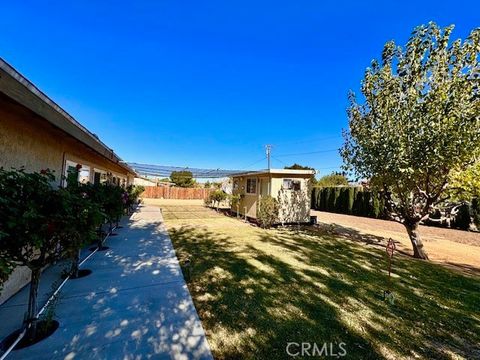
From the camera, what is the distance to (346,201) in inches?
794

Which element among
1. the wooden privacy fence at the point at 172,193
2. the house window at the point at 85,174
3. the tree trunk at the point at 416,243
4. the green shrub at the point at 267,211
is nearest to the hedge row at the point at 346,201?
the green shrub at the point at 267,211

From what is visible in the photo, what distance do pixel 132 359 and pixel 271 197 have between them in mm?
9582

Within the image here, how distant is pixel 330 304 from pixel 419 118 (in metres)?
5.27

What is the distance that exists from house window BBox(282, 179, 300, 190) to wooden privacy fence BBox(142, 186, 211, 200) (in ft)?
63.8

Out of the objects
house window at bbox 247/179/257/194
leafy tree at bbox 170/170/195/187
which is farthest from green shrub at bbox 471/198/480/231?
leafy tree at bbox 170/170/195/187

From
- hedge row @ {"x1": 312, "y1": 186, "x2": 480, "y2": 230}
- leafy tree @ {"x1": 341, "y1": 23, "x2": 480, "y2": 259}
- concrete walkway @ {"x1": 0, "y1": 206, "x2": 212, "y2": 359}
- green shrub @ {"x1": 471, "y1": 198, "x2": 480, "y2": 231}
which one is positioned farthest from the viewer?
hedge row @ {"x1": 312, "y1": 186, "x2": 480, "y2": 230}

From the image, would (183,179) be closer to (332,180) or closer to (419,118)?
(332,180)

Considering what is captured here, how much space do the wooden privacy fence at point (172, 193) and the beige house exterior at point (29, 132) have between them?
2575cm

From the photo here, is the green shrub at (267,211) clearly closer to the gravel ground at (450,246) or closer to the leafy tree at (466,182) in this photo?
the gravel ground at (450,246)

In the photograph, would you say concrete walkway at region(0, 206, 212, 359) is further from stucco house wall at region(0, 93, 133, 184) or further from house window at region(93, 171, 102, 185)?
house window at region(93, 171, 102, 185)

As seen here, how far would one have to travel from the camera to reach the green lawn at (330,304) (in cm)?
274

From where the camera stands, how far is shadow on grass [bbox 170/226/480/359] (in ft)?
9.03

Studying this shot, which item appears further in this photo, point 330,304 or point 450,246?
point 450,246

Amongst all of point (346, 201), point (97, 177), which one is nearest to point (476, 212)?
point (346, 201)
